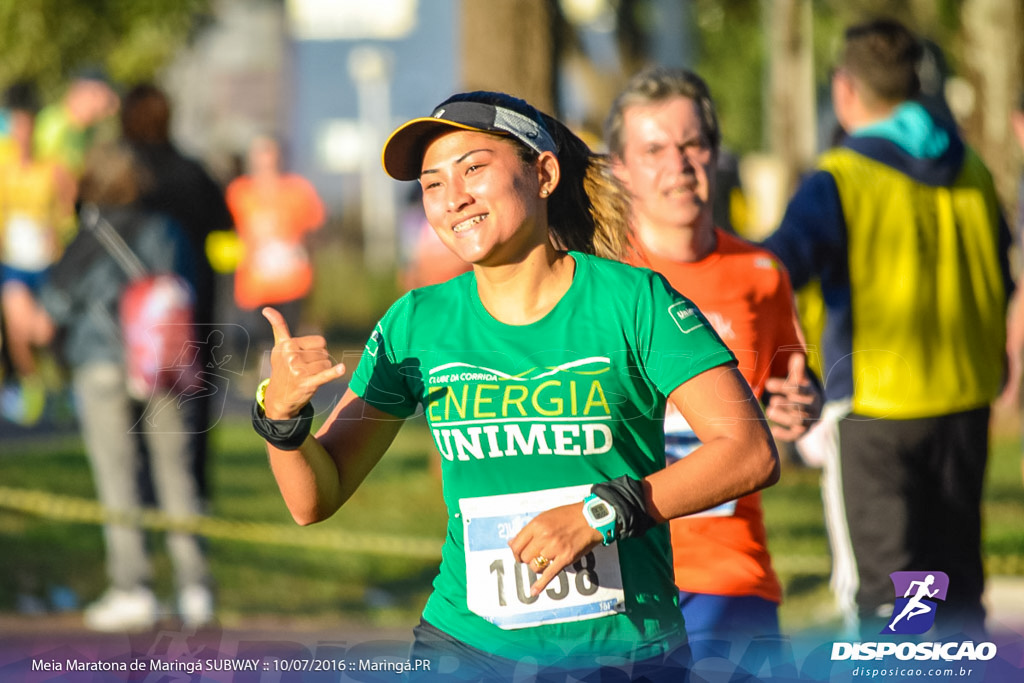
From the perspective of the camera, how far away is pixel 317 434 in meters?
3.24

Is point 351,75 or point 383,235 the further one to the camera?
point 351,75

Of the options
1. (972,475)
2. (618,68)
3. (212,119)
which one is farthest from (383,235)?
(972,475)

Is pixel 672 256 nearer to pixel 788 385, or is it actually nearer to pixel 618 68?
pixel 788 385

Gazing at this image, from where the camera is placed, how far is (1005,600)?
7.17 m

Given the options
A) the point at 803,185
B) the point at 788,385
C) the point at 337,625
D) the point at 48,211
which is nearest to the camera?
the point at 788,385

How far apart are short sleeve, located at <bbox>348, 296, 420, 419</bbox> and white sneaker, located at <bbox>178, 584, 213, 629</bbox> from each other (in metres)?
4.14

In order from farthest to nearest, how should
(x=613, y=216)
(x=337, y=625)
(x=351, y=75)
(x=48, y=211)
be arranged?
(x=351, y=75), (x=48, y=211), (x=337, y=625), (x=613, y=216)

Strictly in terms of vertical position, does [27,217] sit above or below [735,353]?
above

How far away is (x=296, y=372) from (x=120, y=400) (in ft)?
14.9

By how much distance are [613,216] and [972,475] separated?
2.27 metres

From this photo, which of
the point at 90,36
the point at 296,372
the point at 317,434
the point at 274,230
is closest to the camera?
the point at 296,372

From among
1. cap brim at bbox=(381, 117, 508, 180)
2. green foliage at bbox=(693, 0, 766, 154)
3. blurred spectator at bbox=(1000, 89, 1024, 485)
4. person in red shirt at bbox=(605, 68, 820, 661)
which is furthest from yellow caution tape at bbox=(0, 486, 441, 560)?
green foliage at bbox=(693, 0, 766, 154)

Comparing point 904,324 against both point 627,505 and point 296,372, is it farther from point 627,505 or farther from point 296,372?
point 296,372

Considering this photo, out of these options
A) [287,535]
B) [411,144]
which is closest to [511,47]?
[287,535]
